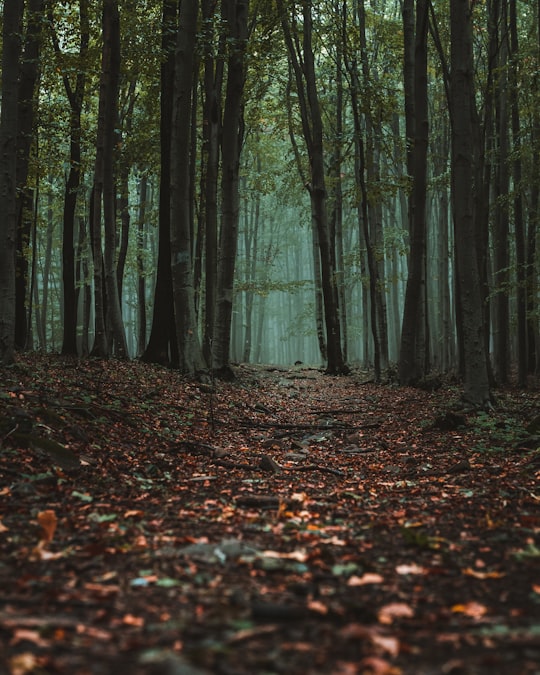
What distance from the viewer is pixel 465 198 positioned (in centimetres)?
795

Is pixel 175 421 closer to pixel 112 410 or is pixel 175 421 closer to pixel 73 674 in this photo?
pixel 112 410

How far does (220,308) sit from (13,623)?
9.98m

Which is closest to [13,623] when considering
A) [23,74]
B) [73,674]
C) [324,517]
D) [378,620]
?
[73,674]

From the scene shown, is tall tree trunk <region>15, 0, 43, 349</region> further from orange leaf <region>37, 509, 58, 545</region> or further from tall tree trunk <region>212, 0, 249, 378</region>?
orange leaf <region>37, 509, 58, 545</region>

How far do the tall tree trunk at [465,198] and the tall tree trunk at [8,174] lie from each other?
5750 mm

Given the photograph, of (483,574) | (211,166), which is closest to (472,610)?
(483,574)

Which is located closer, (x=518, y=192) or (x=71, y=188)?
(x=518, y=192)

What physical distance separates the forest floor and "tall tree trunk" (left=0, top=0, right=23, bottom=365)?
638 mm

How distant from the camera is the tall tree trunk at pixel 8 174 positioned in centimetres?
698

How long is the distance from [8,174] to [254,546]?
19.8ft

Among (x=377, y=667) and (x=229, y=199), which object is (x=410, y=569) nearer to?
(x=377, y=667)

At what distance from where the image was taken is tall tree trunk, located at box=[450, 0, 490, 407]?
25.7ft

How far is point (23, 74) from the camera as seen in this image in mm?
11586

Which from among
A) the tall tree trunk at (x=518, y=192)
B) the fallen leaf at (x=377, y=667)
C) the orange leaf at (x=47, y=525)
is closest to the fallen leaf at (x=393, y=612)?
the fallen leaf at (x=377, y=667)
